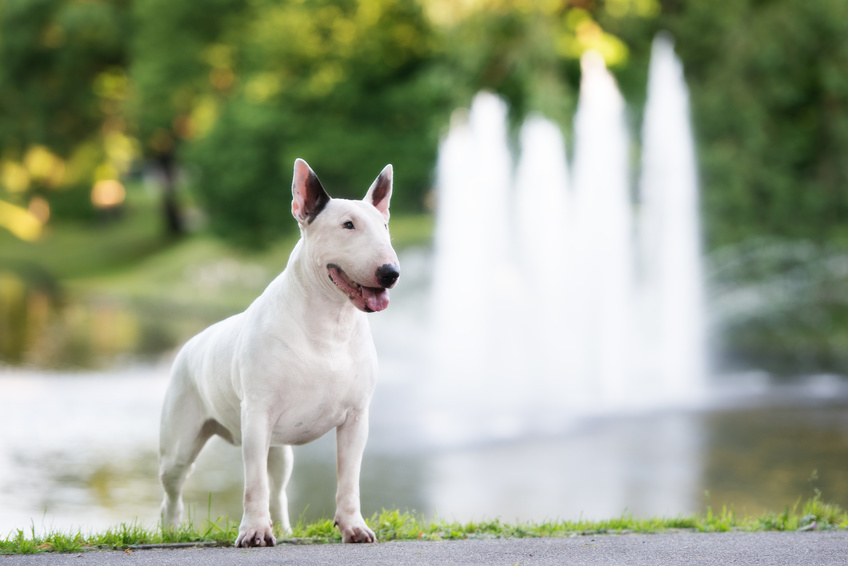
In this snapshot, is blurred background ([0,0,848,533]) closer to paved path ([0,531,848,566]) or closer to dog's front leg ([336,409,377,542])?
paved path ([0,531,848,566])

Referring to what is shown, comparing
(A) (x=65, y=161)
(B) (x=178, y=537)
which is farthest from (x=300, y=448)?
Answer: (A) (x=65, y=161)

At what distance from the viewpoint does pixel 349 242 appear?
450cm

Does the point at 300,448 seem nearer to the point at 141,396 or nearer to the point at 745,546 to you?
the point at 141,396

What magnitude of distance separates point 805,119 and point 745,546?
24921 millimetres

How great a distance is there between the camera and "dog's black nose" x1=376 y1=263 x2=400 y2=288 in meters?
4.39

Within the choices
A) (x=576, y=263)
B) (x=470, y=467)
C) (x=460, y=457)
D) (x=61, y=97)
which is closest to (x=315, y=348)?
(x=470, y=467)

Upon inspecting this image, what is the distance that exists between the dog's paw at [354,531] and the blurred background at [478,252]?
363 cm

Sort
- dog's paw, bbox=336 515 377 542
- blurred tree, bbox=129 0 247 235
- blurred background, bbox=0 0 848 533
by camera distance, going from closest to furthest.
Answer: dog's paw, bbox=336 515 377 542, blurred background, bbox=0 0 848 533, blurred tree, bbox=129 0 247 235

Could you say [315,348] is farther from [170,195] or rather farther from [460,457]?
[170,195]

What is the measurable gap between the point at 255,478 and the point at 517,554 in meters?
1.10

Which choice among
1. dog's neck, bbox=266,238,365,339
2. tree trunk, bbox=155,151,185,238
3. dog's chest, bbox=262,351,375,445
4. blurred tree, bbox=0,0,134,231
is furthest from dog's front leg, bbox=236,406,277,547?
tree trunk, bbox=155,151,185,238

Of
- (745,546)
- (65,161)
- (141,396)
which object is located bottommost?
(745,546)

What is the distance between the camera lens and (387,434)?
42.5 feet

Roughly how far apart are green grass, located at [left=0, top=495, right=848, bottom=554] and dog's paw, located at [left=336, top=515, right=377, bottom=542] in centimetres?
13
